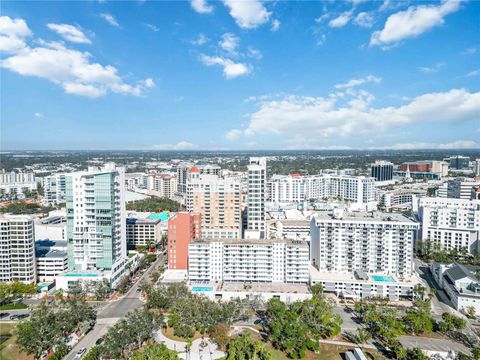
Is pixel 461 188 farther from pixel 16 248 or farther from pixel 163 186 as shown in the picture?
pixel 16 248

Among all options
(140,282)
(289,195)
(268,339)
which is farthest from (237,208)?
(289,195)

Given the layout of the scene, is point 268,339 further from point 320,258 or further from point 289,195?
point 289,195

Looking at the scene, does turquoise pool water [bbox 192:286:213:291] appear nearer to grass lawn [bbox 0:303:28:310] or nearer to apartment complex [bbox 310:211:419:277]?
apartment complex [bbox 310:211:419:277]

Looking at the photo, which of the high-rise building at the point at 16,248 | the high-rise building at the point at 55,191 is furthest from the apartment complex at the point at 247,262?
the high-rise building at the point at 55,191

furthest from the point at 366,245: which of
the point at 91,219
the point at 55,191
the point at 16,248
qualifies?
the point at 55,191

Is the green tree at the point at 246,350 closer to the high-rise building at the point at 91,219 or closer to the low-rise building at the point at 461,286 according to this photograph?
the high-rise building at the point at 91,219

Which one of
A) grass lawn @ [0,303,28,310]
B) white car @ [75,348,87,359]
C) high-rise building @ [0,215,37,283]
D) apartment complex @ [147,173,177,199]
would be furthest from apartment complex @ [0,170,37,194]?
white car @ [75,348,87,359]
